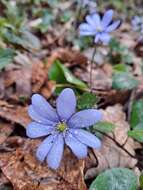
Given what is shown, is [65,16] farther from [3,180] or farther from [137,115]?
[3,180]

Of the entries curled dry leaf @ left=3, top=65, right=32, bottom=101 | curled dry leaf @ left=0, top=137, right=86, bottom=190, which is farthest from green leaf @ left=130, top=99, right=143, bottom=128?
curled dry leaf @ left=3, top=65, right=32, bottom=101

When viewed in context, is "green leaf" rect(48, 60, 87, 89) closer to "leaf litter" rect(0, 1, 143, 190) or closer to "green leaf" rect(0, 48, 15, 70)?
"leaf litter" rect(0, 1, 143, 190)

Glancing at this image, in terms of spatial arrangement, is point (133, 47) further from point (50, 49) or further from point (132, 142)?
point (132, 142)

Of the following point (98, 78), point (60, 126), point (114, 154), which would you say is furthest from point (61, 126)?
point (98, 78)

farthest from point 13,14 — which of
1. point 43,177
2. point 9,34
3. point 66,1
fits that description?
point 43,177

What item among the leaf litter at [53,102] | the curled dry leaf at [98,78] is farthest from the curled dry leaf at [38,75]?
the curled dry leaf at [98,78]

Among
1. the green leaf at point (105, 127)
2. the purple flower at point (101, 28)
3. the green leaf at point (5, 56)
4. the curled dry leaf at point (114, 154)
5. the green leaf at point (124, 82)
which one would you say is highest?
the purple flower at point (101, 28)

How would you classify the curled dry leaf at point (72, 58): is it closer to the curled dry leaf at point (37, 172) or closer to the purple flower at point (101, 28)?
the purple flower at point (101, 28)
